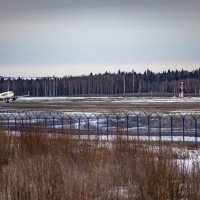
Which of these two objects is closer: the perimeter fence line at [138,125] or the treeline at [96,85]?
the perimeter fence line at [138,125]

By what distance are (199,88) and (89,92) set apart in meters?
41.3

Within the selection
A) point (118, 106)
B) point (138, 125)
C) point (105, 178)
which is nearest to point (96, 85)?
point (118, 106)

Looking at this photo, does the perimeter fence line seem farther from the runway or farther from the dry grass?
the dry grass

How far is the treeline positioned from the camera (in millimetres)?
168000

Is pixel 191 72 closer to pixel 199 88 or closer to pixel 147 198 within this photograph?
pixel 199 88

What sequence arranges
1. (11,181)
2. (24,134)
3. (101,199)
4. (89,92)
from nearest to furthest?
(101,199) → (11,181) → (24,134) → (89,92)

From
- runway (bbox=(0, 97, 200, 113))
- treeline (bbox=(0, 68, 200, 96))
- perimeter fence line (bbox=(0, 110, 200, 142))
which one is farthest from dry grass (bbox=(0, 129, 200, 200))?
treeline (bbox=(0, 68, 200, 96))

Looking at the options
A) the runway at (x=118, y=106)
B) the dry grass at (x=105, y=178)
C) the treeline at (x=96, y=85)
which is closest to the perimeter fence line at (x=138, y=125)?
the runway at (x=118, y=106)

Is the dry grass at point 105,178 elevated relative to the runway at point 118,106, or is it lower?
elevated

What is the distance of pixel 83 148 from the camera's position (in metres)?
14.9

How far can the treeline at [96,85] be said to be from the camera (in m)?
168

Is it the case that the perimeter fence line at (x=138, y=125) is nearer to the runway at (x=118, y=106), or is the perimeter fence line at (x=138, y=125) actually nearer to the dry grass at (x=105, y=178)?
the runway at (x=118, y=106)

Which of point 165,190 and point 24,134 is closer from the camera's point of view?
point 165,190

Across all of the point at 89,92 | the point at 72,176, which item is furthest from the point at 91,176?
the point at 89,92
